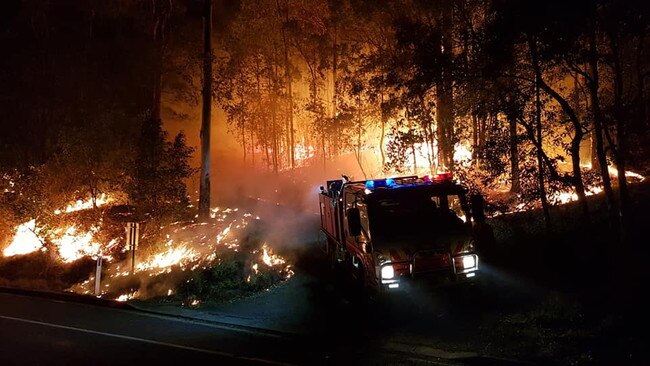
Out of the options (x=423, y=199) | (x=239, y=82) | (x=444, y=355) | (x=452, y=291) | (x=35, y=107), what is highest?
(x=239, y=82)

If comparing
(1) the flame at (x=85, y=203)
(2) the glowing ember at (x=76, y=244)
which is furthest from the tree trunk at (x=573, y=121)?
(2) the glowing ember at (x=76, y=244)

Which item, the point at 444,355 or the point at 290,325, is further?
the point at 290,325

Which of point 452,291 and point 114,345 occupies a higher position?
point 452,291

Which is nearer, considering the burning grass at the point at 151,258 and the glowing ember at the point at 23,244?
the burning grass at the point at 151,258

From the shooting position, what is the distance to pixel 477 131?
16.0 m

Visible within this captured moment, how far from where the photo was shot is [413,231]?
909 centimetres

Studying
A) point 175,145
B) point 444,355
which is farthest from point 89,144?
point 444,355

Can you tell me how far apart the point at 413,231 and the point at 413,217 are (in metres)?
0.43

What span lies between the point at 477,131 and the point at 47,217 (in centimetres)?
1534

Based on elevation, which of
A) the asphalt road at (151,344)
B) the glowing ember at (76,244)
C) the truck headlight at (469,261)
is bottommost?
the asphalt road at (151,344)

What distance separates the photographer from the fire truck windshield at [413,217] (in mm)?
8992

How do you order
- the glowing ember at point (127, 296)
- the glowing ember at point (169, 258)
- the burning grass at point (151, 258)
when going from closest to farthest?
the burning grass at point (151, 258), the glowing ember at point (127, 296), the glowing ember at point (169, 258)

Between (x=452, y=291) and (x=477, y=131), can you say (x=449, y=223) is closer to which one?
(x=452, y=291)

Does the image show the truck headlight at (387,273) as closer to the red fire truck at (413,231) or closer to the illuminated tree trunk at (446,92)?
the red fire truck at (413,231)
